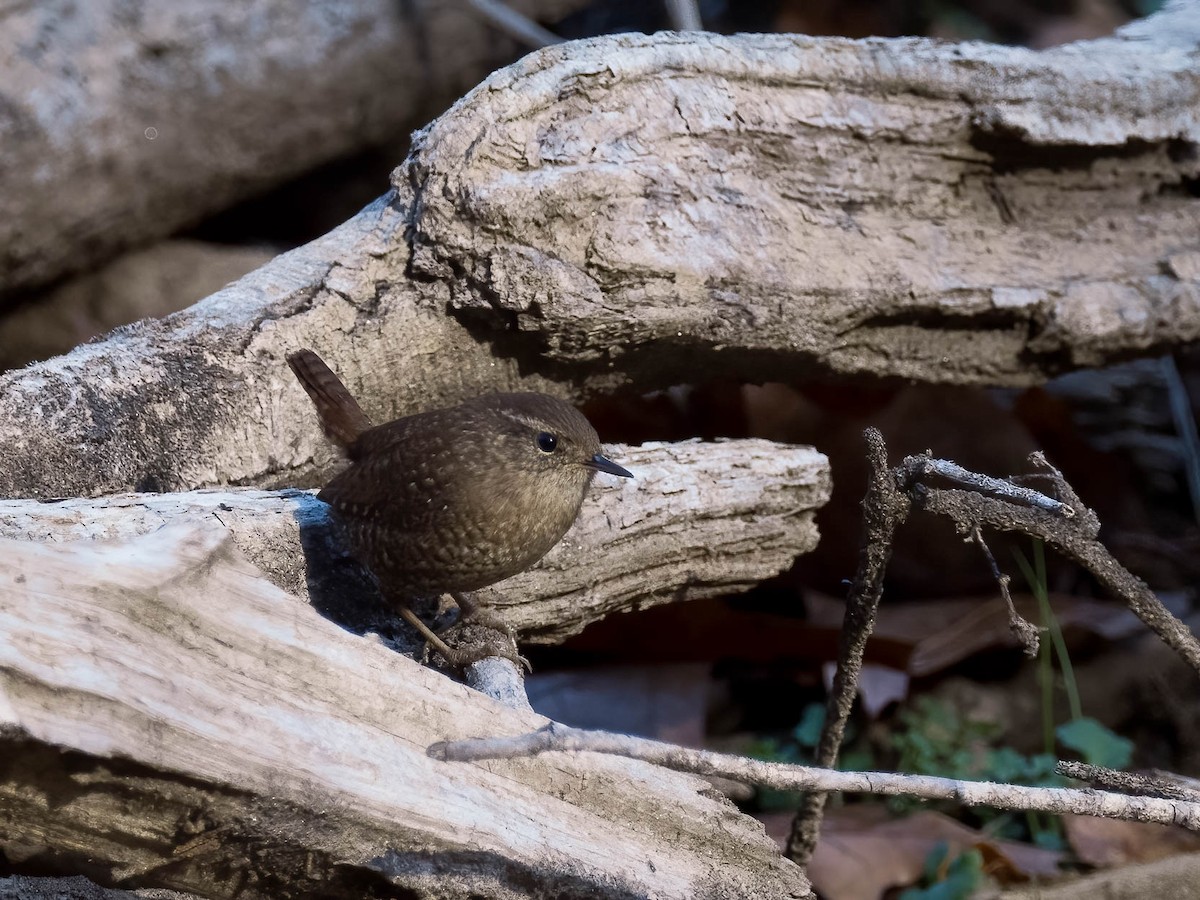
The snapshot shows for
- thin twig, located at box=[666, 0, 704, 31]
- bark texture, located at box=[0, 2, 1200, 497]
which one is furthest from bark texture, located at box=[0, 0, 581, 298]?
bark texture, located at box=[0, 2, 1200, 497]

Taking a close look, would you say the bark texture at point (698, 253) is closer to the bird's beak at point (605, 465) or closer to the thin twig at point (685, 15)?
the bird's beak at point (605, 465)

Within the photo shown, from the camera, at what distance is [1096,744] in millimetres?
3096

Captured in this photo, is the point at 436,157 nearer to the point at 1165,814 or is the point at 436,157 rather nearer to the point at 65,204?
the point at 1165,814

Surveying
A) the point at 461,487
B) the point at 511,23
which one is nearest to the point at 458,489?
the point at 461,487

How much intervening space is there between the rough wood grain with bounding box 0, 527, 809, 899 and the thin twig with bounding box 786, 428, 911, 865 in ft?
1.91

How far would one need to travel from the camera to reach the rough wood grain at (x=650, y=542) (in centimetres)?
254

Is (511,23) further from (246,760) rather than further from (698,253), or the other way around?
(246,760)

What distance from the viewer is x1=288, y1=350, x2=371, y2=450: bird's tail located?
102 inches

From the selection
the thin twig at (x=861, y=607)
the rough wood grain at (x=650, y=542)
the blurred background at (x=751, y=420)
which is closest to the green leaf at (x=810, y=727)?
the blurred background at (x=751, y=420)

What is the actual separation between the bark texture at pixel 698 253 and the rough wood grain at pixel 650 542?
318mm

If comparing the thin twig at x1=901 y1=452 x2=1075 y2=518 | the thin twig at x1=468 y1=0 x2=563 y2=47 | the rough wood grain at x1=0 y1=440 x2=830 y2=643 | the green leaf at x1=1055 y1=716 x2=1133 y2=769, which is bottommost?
the green leaf at x1=1055 y1=716 x2=1133 y2=769

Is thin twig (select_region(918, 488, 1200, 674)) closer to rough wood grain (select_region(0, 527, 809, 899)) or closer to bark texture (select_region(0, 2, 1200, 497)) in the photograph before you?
rough wood grain (select_region(0, 527, 809, 899))

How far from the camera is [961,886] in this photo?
2.60 m

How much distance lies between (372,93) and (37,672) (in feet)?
12.7
